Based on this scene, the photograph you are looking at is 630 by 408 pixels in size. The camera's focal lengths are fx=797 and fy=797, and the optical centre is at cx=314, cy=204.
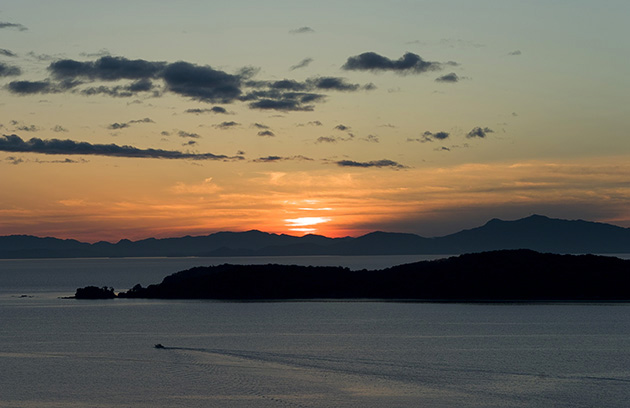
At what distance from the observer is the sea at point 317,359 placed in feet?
224

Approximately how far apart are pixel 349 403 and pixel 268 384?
36.6ft

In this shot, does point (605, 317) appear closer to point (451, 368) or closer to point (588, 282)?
point (588, 282)

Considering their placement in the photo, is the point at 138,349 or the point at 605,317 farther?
the point at 605,317

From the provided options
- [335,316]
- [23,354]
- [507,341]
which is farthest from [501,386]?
[335,316]

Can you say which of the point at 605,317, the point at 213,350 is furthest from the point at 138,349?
the point at 605,317

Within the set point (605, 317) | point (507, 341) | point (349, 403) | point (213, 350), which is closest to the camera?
point (349, 403)

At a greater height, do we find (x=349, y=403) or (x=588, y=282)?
(x=588, y=282)

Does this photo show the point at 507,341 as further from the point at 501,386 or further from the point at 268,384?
the point at 268,384

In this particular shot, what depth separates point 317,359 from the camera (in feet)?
290

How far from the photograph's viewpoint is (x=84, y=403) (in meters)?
67.2

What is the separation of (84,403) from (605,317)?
102m

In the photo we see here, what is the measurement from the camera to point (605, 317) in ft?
463

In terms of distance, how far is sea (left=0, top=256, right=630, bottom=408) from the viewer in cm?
6838

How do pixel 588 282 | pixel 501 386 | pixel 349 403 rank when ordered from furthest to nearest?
pixel 588 282 → pixel 501 386 → pixel 349 403
